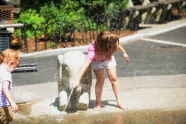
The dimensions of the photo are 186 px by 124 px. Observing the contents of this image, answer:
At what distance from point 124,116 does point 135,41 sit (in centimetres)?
842

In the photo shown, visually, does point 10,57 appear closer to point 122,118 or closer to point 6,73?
point 6,73

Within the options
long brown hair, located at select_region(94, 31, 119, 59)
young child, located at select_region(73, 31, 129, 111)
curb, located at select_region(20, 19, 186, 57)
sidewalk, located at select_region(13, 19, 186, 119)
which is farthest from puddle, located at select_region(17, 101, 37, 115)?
curb, located at select_region(20, 19, 186, 57)

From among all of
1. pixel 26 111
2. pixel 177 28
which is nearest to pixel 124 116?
pixel 26 111

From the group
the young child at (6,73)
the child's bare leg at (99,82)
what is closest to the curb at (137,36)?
the child's bare leg at (99,82)

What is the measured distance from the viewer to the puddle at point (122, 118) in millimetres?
6062

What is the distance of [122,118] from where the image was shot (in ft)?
20.4

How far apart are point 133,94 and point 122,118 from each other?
138cm

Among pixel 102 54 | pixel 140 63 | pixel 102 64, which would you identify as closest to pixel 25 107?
pixel 102 64

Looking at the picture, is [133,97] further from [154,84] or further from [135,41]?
[135,41]

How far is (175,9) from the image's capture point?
21.9 metres

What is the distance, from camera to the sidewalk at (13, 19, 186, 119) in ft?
22.2

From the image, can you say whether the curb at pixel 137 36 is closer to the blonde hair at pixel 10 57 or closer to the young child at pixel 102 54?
the young child at pixel 102 54

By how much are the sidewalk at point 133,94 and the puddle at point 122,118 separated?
0.18 metres

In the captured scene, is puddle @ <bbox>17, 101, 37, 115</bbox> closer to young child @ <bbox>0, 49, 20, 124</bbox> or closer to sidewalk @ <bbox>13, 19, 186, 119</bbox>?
sidewalk @ <bbox>13, 19, 186, 119</bbox>
